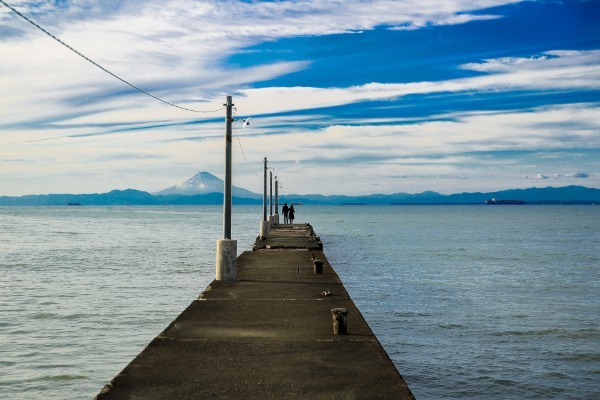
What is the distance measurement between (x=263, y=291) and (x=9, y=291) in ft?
46.4

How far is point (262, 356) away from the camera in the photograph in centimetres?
958

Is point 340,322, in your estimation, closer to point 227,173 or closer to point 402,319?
point 227,173

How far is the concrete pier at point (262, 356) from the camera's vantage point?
7.93m

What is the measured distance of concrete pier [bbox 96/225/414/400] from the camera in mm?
7934

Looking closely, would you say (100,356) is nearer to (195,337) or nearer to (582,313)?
(195,337)

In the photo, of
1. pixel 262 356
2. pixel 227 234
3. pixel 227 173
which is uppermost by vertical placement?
pixel 227 173

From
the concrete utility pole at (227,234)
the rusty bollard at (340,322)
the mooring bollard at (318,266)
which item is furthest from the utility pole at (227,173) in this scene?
the rusty bollard at (340,322)

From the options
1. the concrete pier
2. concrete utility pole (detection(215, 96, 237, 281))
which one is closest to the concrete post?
concrete utility pole (detection(215, 96, 237, 281))

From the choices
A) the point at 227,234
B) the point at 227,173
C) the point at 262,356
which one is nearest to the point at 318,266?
the point at 227,234

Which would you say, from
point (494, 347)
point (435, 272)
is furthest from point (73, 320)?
point (435, 272)

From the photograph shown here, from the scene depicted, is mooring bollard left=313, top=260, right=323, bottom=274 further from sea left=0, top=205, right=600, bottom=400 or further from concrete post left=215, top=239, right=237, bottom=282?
concrete post left=215, top=239, right=237, bottom=282

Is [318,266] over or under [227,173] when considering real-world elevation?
under

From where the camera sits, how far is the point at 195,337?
11.0 meters

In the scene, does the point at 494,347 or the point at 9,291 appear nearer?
the point at 494,347
